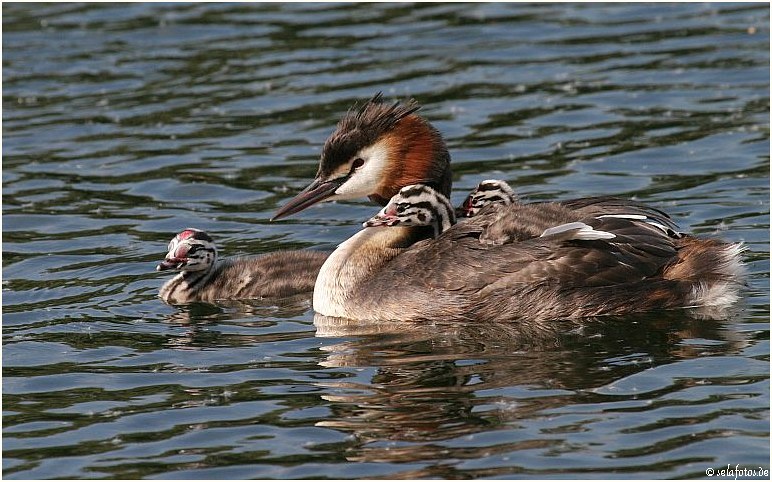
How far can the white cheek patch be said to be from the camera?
35.6 feet

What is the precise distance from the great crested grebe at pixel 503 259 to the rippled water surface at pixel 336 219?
20cm

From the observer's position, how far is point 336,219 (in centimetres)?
1362

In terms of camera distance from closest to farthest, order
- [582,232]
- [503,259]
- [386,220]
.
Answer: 1. [582,232]
2. [503,259]
3. [386,220]

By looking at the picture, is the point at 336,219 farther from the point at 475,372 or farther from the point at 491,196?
the point at 475,372

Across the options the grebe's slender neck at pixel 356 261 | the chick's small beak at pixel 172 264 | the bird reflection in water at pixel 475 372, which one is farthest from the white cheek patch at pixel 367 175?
the chick's small beak at pixel 172 264

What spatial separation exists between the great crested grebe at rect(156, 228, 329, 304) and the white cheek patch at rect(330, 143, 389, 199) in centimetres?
82

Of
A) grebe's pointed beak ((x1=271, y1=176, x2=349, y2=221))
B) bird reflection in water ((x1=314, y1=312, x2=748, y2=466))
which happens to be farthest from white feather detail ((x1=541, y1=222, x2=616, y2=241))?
grebe's pointed beak ((x1=271, y1=176, x2=349, y2=221))

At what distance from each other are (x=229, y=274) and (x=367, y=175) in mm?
1512

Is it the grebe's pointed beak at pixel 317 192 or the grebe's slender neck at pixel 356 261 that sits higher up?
the grebe's pointed beak at pixel 317 192

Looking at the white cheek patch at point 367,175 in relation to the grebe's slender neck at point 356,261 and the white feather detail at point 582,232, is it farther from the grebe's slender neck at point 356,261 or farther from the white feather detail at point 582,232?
the white feather detail at point 582,232

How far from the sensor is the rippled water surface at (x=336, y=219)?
8.21 metres

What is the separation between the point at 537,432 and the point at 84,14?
46.6ft

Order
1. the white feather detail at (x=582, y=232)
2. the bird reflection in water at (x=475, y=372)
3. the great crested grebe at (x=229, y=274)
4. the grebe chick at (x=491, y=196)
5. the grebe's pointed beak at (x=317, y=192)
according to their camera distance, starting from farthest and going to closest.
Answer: the great crested grebe at (x=229, y=274), the grebe chick at (x=491, y=196), the grebe's pointed beak at (x=317, y=192), the white feather detail at (x=582, y=232), the bird reflection in water at (x=475, y=372)

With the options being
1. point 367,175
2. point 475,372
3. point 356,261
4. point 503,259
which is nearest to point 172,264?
point 356,261
